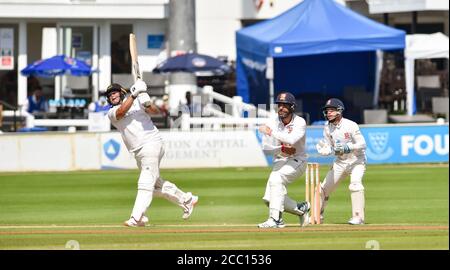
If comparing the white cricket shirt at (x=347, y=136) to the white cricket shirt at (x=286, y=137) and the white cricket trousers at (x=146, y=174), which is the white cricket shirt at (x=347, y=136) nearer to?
the white cricket shirt at (x=286, y=137)

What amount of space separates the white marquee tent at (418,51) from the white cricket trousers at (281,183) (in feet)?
65.0

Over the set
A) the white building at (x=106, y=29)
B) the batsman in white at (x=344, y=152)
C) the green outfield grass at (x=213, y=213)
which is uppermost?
the white building at (x=106, y=29)

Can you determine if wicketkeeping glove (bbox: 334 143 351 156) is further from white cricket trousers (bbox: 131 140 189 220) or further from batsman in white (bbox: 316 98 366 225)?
white cricket trousers (bbox: 131 140 189 220)

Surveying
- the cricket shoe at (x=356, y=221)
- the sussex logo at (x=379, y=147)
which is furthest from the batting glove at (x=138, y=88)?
the sussex logo at (x=379, y=147)

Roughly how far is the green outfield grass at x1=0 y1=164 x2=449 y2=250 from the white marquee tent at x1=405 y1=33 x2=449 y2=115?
6.29 m

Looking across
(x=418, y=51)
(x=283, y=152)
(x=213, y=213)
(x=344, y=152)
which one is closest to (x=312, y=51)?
(x=418, y=51)

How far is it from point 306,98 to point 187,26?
16.3ft

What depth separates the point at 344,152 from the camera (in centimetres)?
1720

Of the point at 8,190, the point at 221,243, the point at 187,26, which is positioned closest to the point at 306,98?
the point at 187,26

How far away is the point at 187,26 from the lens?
3934 centimetres

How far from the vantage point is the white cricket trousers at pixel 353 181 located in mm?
17188

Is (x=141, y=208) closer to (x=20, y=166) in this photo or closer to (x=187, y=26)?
(x=20, y=166)

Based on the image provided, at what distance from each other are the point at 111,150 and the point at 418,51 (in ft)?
33.5

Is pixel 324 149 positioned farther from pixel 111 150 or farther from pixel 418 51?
pixel 418 51
